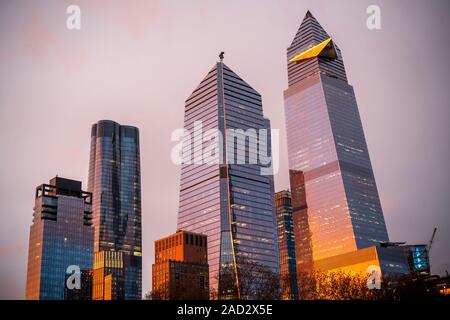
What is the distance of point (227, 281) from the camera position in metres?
134

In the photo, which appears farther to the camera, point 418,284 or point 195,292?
point 418,284

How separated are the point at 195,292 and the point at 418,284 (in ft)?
219
